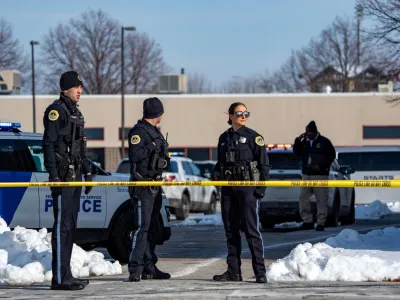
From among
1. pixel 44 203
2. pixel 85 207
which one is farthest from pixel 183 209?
pixel 44 203

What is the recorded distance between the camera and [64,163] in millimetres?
9695

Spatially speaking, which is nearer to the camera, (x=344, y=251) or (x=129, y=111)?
(x=344, y=251)

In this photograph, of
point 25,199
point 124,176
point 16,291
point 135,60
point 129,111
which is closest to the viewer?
point 16,291

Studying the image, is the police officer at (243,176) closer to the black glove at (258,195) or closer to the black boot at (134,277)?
the black glove at (258,195)

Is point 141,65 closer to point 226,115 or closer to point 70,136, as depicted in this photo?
point 226,115

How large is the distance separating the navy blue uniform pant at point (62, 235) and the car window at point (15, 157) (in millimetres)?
2587

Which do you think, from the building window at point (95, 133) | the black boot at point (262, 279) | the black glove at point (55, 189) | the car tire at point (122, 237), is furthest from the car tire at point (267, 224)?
the building window at point (95, 133)

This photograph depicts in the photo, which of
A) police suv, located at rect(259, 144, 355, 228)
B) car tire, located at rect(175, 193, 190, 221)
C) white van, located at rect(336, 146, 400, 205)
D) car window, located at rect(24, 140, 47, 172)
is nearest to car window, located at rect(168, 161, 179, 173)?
car tire, located at rect(175, 193, 190, 221)

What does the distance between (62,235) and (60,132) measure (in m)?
0.99

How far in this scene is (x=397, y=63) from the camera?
24078 millimetres

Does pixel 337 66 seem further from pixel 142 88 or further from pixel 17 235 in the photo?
pixel 17 235

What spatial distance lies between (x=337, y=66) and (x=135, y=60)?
1750 centimetres

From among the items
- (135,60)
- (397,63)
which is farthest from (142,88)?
(397,63)

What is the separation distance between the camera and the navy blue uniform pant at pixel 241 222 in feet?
32.6
